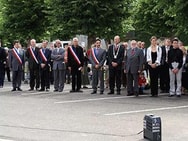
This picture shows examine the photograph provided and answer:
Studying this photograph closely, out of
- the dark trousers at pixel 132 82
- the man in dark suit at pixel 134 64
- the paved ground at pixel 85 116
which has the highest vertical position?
the man in dark suit at pixel 134 64

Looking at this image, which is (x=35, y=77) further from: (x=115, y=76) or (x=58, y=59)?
(x=115, y=76)

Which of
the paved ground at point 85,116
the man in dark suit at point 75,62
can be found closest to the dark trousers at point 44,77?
the man in dark suit at point 75,62

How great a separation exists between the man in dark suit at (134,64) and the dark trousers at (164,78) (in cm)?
106

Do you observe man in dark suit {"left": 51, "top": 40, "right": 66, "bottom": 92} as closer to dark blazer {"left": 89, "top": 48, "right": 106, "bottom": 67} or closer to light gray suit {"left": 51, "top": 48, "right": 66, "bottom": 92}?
light gray suit {"left": 51, "top": 48, "right": 66, "bottom": 92}

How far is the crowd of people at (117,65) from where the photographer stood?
52.1 ft

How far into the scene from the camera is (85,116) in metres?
11.6

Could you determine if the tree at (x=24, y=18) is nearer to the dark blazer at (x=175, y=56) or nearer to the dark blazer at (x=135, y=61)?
the dark blazer at (x=135, y=61)

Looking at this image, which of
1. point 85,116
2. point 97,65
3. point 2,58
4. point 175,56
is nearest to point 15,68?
point 2,58

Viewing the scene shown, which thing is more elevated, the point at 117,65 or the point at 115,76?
the point at 117,65

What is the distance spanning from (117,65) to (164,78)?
6.07ft

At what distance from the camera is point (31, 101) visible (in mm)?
14852

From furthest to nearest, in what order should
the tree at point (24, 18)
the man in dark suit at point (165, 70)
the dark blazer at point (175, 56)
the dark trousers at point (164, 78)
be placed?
1. the tree at point (24, 18)
2. the dark trousers at point (164, 78)
3. the man in dark suit at point (165, 70)
4. the dark blazer at point (175, 56)

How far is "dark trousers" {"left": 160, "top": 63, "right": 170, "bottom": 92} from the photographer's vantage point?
54.8 feet

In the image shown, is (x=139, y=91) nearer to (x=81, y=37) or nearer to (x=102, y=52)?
(x=102, y=52)
